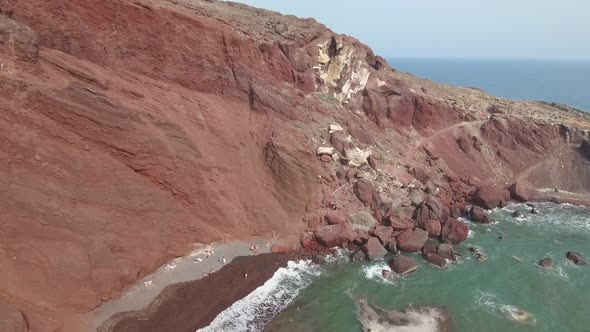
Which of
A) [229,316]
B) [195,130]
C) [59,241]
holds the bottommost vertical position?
[229,316]

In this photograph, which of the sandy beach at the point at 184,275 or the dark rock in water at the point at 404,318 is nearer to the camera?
the sandy beach at the point at 184,275

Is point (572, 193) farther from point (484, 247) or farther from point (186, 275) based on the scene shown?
point (186, 275)

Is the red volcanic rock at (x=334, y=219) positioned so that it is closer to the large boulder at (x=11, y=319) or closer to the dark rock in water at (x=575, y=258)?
the dark rock in water at (x=575, y=258)

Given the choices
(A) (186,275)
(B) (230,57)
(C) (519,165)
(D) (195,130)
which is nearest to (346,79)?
(B) (230,57)

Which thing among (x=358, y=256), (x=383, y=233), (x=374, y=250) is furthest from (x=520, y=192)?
(x=358, y=256)

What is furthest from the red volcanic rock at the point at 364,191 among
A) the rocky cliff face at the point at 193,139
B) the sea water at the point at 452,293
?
the sea water at the point at 452,293

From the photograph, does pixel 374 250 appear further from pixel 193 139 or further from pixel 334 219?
pixel 193 139
